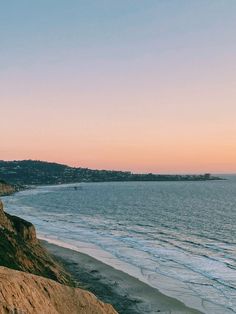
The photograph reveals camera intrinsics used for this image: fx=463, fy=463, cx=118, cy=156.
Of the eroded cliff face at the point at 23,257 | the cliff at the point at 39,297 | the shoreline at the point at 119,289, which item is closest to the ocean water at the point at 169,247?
the shoreline at the point at 119,289

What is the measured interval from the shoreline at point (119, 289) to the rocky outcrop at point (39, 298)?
38.5 ft

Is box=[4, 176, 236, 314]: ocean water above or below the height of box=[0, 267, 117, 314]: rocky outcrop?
below

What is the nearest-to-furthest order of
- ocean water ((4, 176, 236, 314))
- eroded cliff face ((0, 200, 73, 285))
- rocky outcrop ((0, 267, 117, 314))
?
1. rocky outcrop ((0, 267, 117, 314))
2. eroded cliff face ((0, 200, 73, 285))
3. ocean water ((4, 176, 236, 314))

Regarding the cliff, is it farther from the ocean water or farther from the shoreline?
the ocean water

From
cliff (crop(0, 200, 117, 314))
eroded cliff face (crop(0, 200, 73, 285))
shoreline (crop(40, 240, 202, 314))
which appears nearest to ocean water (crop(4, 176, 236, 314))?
shoreline (crop(40, 240, 202, 314))

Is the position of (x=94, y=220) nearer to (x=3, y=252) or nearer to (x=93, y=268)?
(x=93, y=268)

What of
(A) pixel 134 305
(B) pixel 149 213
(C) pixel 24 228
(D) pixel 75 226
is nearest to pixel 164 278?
(A) pixel 134 305

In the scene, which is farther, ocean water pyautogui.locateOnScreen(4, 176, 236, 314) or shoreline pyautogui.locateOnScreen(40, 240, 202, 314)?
ocean water pyautogui.locateOnScreen(4, 176, 236, 314)

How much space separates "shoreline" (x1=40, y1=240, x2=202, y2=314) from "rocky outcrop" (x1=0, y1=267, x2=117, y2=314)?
11.7 m

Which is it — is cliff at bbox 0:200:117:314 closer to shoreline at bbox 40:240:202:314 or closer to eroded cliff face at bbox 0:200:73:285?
eroded cliff face at bbox 0:200:73:285

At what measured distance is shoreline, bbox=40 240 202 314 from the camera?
30625mm

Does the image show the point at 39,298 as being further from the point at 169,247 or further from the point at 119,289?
the point at 169,247

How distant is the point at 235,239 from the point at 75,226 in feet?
93.0

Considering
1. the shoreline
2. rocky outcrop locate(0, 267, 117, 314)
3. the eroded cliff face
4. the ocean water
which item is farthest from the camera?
the ocean water
